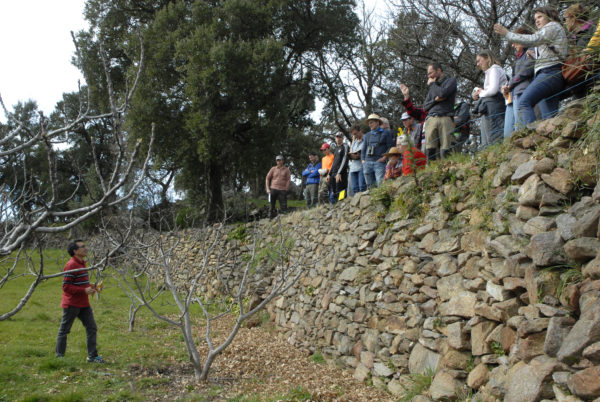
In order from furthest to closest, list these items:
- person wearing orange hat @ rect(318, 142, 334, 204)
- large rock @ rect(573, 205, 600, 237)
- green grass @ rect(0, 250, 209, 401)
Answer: person wearing orange hat @ rect(318, 142, 334, 204), green grass @ rect(0, 250, 209, 401), large rock @ rect(573, 205, 600, 237)

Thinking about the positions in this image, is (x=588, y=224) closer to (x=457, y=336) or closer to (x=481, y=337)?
(x=481, y=337)

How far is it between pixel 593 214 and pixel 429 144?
10.8ft

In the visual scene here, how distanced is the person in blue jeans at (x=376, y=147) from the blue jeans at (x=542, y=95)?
2.75m

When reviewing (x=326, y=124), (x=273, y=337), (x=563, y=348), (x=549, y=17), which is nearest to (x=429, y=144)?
(x=549, y=17)

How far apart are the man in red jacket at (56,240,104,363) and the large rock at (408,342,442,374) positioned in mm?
4251

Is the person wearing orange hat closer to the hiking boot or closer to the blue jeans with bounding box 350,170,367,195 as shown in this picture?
the blue jeans with bounding box 350,170,367,195

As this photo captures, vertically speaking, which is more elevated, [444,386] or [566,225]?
[566,225]

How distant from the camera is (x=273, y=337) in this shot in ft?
26.5

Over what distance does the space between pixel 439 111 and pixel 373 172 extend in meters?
1.83

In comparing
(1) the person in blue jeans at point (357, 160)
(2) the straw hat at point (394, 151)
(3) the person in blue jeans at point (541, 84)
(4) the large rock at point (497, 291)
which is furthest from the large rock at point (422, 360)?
(1) the person in blue jeans at point (357, 160)

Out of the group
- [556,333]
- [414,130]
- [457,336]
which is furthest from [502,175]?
[414,130]

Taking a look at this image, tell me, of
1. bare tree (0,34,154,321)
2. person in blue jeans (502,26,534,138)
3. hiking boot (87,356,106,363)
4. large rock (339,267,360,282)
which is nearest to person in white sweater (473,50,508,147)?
person in blue jeans (502,26,534,138)

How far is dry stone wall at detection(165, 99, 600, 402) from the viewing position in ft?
9.89

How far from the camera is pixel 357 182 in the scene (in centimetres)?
812
